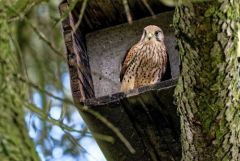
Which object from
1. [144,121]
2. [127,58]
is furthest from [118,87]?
[144,121]

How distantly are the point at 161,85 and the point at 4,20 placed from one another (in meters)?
1.64

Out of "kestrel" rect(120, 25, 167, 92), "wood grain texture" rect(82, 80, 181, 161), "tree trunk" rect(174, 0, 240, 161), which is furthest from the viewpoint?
"kestrel" rect(120, 25, 167, 92)

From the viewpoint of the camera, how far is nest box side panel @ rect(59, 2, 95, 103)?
4.00 meters

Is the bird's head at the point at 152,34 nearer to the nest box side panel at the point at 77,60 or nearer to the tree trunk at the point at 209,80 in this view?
the nest box side panel at the point at 77,60

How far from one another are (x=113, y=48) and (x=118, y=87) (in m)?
0.30

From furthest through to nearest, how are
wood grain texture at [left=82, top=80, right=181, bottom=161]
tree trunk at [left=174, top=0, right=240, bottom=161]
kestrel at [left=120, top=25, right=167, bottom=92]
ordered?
kestrel at [left=120, top=25, right=167, bottom=92] < wood grain texture at [left=82, top=80, right=181, bottom=161] < tree trunk at [left=174, top=0, right=240, bottom=161]

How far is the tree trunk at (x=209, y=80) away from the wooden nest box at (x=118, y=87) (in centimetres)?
34

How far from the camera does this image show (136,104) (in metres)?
3.80

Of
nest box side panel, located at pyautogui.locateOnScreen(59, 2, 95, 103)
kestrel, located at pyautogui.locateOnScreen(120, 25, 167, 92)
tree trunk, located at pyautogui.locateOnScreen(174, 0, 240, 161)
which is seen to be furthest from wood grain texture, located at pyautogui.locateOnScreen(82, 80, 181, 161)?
tree trunk, located at pyautogui.locateOnScreen(174, 0, 240, 161)

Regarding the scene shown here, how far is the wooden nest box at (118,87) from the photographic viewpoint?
12.4ft

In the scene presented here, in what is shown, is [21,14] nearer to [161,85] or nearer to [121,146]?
[161,85]

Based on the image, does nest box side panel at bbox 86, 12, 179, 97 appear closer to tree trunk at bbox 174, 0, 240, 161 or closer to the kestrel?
the kestrel

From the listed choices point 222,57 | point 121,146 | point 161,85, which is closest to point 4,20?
point 222,57

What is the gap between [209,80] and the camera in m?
2.84
